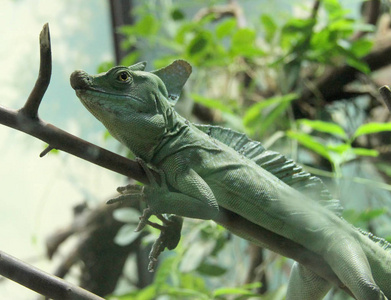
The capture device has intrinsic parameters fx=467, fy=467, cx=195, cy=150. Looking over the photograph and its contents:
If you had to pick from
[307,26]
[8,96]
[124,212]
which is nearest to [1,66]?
[8,96]

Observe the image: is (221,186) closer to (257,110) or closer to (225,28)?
(257,110)

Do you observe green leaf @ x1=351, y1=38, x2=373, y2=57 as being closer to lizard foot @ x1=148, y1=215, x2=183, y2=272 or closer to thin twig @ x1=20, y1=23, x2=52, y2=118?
lizard foot @ x1=148, y1=215, x2=183, y2=272

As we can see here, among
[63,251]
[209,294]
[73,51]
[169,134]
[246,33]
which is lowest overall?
[63,251]

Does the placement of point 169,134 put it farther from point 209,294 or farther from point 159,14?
point 159,14

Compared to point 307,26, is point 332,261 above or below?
below

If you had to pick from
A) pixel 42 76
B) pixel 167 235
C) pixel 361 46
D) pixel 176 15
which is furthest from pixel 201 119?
pixel 42 76

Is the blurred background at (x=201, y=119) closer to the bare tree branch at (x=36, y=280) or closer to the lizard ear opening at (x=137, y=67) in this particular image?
the lizard ear opening at (x=137, y=67)

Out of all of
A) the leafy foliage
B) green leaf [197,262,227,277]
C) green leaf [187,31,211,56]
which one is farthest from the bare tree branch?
green leaf [187,31,211,56]
